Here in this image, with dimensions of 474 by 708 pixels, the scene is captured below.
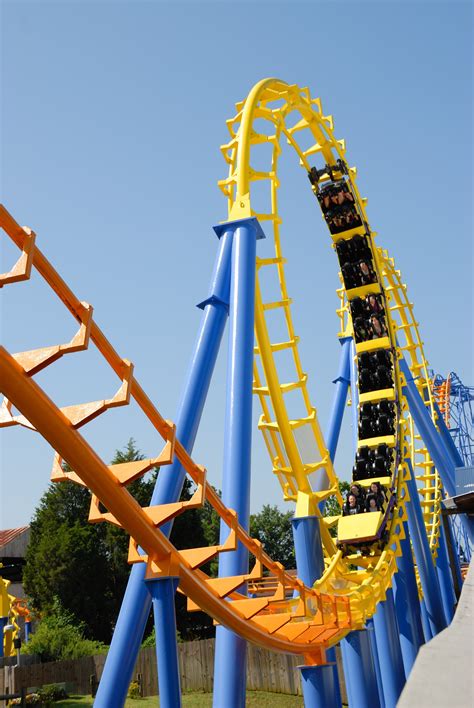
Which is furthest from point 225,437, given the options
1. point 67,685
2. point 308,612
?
point 67,685

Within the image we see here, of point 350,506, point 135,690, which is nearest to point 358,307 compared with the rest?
point 350,506

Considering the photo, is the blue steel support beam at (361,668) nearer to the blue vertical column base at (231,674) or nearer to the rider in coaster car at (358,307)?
the blue vertical column base at (231,674)

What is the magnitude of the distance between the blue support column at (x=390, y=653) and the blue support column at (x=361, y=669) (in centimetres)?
117

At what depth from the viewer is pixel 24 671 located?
1497cm

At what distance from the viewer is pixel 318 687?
6.59 meters

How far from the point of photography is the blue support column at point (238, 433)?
18.7ft

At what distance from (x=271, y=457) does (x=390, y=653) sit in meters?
2.53

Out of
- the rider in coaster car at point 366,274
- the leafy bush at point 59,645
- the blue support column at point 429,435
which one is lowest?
the leafy bush at point 59,645

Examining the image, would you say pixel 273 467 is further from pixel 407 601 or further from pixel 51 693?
pixel 51 693

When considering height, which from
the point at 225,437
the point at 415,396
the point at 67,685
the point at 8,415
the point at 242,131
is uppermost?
the point at 242,131

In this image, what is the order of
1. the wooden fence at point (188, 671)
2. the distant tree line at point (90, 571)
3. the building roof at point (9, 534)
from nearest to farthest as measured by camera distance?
1. the wooden fence at point (188, 671)
2. the distant tree line at point (90, 571)
3. the building roof at point (9, 534)

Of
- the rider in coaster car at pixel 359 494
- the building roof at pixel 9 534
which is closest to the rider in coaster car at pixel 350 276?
the rider in coaster car at pixel 359 494

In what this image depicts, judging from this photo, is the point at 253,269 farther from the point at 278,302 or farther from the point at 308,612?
the point at 308,612

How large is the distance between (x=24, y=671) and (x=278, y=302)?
9786 millimetres
